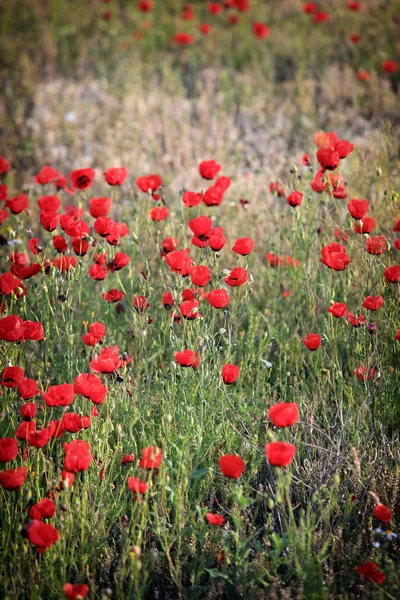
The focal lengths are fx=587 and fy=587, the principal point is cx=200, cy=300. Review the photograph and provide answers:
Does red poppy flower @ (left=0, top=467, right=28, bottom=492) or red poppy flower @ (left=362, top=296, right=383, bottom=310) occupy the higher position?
red poppy flower @ (left=362, top=296, right=383, bottom=310)

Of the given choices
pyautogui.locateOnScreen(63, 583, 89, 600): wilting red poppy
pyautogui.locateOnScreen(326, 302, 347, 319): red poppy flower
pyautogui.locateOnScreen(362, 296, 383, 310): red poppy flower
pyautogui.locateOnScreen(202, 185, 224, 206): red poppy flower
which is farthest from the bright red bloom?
pyautogui.locateOnScreen(63, 583, 89, 600): wilting red poppy

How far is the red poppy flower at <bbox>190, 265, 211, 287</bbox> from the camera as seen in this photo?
2254 mm

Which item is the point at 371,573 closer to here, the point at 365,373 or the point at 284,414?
the point at 284,414

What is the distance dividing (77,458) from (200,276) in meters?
0.87

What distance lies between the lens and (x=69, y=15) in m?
7.75

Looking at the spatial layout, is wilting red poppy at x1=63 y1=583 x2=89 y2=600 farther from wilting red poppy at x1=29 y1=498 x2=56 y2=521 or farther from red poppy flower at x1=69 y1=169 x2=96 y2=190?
red poppy flower at x1=69 y1=169 x2=96 y2=190

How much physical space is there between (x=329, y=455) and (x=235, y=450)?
408 millimetres

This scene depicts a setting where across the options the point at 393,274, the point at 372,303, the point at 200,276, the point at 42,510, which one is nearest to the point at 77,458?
the point at 42,510

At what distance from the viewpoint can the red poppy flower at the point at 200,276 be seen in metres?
2.25

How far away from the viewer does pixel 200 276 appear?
227cm

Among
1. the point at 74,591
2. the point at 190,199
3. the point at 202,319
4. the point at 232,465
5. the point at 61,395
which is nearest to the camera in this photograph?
the point at 74,591

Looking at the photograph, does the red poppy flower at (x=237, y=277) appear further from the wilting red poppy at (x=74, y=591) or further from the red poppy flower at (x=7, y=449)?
the wilting red poppy at (x=74, y=591)

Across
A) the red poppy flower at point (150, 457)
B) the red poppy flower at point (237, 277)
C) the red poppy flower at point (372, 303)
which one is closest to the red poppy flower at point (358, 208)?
the red poppy flower at point (372, 303)

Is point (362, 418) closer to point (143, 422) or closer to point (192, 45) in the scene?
point (143, 422)
